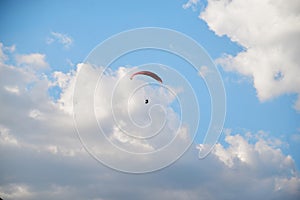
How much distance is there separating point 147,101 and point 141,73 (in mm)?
8110

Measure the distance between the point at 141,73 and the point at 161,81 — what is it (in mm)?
6470

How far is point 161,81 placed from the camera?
86375 millimetres

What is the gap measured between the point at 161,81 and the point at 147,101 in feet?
22.3

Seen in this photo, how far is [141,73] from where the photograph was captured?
88750 mm

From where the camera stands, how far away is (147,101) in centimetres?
8762

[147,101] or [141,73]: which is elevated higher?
[141,73]
